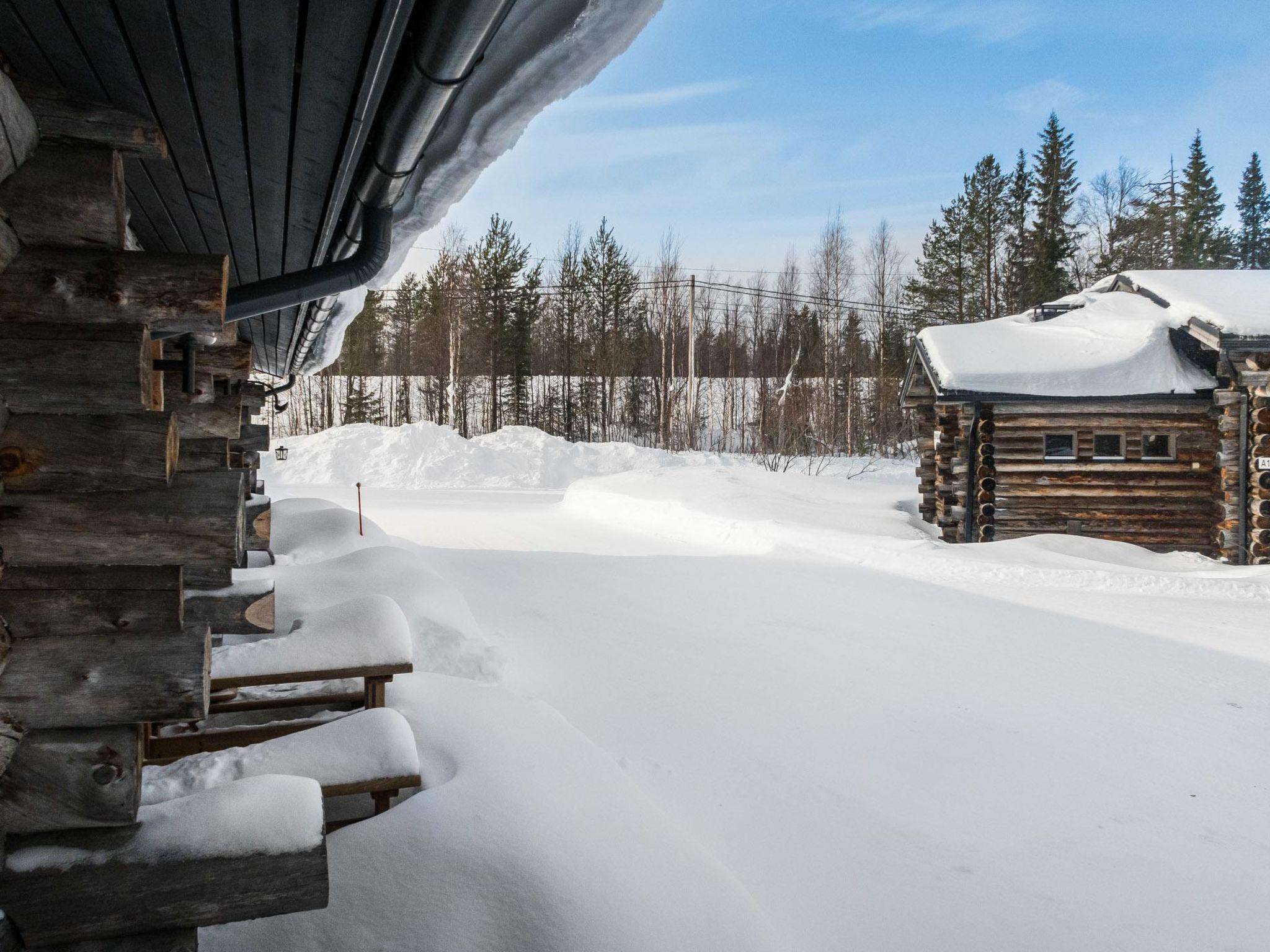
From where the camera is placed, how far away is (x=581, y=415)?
35406mm

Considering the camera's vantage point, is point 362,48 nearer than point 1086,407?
Yes

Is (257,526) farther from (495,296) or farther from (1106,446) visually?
(495,296)

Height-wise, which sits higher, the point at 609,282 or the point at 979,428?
the point at 609,282

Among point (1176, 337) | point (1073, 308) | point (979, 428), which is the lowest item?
point (979, 428)

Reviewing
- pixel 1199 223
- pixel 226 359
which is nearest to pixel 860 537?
pixel 226 359

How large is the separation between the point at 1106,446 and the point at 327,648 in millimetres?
12931

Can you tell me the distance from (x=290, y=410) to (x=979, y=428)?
33.3 metres

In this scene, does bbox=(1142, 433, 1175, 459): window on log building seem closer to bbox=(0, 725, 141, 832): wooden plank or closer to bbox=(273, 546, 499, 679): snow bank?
bbox=(273, 546, 499, 679): snow bank

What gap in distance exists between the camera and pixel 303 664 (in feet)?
11.6

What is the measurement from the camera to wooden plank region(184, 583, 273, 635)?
9.95ft

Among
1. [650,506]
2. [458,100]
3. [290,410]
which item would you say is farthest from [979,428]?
[290,410]

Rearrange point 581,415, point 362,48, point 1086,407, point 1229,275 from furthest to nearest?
point 581,415 < point 1229,275 < point 1086,407 < point 362,48

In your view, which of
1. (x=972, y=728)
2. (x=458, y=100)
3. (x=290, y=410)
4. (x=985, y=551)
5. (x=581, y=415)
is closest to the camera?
(x=458, y=100)

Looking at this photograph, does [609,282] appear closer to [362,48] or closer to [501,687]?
[501,687]
